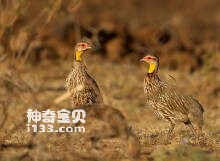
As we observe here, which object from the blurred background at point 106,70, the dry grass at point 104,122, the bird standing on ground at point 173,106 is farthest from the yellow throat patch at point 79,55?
the bird standing on ground at point 173,106

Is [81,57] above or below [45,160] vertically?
above

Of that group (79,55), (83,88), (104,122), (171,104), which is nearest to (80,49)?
(79,55)

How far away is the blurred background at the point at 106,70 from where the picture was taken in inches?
311

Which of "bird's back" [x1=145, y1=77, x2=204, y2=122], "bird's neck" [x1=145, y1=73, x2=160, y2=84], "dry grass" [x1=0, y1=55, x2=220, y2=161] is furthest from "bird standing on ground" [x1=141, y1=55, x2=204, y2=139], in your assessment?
"dry grass" [x1=0, y1=55, x2=220, y2=161]

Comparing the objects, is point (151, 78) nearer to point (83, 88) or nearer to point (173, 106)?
point (173, 106)

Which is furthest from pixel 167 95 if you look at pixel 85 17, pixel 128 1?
pixel 128 1

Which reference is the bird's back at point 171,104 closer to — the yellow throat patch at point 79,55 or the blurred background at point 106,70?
the blurred background at point 106,70

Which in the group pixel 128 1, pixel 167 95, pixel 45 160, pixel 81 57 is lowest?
pixel 45 160

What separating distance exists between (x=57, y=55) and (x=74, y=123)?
335 inches

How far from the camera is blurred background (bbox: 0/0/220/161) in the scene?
7.89m

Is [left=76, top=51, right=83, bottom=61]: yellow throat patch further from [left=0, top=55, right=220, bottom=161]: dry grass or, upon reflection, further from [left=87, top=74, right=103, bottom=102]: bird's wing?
[left=0, top=55, right=220, bottom=161]: dry grass

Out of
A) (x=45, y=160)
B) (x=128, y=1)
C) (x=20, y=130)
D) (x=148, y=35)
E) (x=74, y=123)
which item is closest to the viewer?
(x=45, y=160)

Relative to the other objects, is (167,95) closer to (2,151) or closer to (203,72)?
(2,151)

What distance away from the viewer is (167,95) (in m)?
8.94
